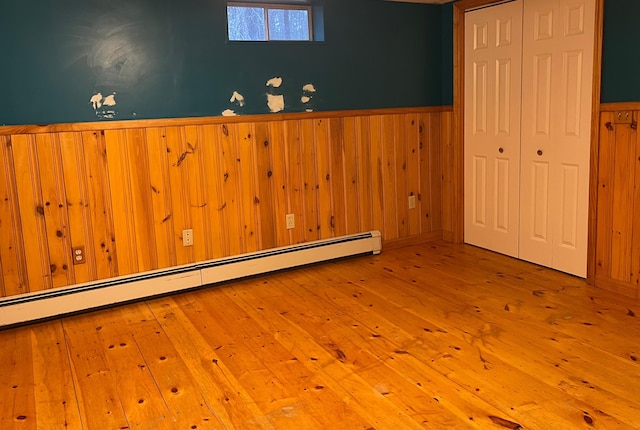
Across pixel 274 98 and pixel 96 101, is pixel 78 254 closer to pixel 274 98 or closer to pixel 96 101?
pixel 96 101

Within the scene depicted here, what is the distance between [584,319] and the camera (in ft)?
11.2

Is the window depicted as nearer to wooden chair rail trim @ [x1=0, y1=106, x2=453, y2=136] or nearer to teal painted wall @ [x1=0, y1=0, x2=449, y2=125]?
teal painted wall @ [x1=0, y1=0, x2=449, y2=125]

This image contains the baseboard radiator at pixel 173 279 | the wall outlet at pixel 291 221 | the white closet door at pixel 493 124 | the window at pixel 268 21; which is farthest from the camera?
the wall outlet at pixel 291 221

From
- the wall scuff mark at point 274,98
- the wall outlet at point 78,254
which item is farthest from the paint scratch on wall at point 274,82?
the wall outlet at point 78,254

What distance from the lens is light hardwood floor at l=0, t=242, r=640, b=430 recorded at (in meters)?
2.53

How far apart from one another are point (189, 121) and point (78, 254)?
114cm

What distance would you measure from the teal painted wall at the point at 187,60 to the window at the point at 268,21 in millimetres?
141

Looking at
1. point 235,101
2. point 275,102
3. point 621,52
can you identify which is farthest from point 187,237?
point 621,52

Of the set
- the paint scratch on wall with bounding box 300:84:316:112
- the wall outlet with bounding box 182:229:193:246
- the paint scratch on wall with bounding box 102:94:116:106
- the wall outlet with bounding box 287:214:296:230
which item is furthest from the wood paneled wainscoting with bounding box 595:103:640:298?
the paint scratch on wall with bounding box 102:94:116:106

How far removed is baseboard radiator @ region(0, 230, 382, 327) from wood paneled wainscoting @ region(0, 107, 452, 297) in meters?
0.10

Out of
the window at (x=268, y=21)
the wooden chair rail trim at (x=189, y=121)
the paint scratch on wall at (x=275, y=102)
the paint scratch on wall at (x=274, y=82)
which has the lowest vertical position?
the wooden chair rail trim at (x=189, y=121)

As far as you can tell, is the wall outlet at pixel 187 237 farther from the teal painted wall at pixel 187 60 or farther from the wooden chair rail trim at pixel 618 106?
the wooden chair rail trim at pixel 618 106

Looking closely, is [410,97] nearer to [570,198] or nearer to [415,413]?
[570,198]

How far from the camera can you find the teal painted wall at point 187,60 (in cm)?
362
